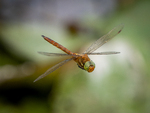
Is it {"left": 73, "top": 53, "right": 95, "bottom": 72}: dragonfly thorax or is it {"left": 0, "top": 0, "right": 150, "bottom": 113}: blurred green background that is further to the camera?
{"left": 0, "top": 0, "right": 150, "bottom": 113}: blurred green background

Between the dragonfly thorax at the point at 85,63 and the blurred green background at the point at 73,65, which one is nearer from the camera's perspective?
the dragonfly thorax at the point at 85,63

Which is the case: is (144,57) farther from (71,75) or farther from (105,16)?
(105,16)

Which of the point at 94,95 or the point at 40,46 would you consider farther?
the point at 40,46

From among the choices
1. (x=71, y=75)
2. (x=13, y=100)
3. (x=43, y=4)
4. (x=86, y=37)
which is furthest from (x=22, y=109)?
(x=43, y=4)

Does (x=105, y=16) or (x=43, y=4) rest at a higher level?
(x=43, y=4)

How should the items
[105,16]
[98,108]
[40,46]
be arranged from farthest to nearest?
[105,16] < [40,46] < [98,108]

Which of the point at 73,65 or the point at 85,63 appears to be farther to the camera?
the point at 73,65

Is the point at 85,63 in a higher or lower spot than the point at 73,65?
lower

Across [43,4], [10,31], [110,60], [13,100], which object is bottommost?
[110,60]
